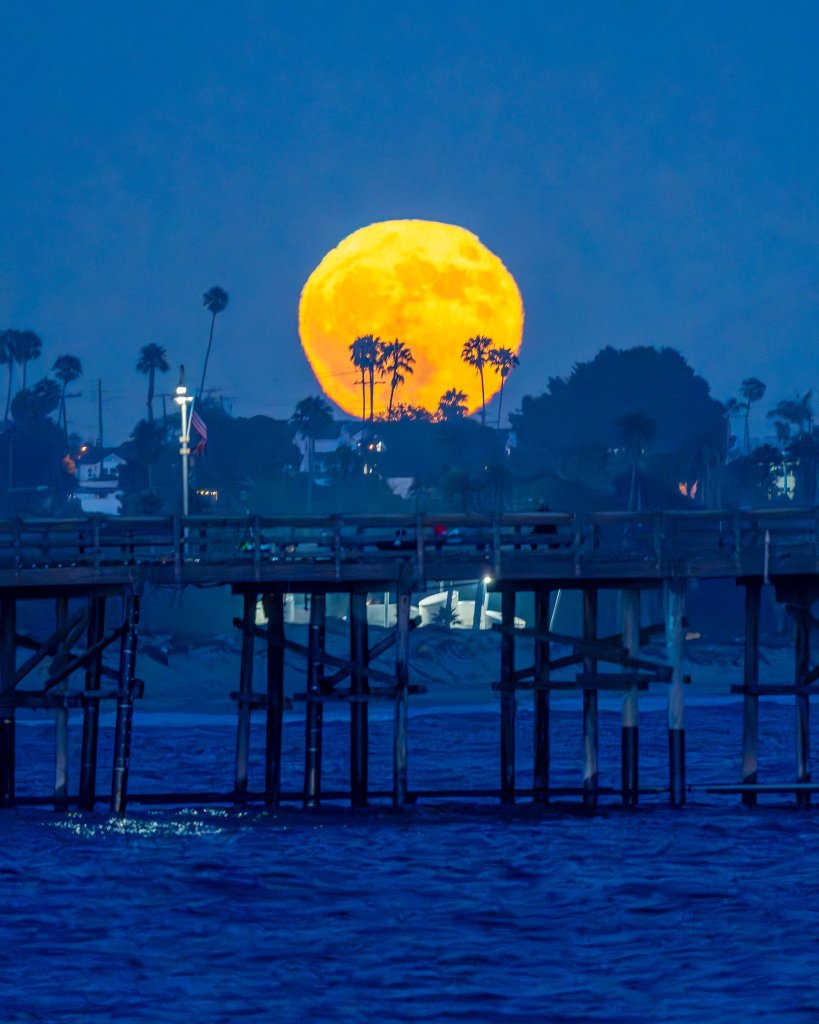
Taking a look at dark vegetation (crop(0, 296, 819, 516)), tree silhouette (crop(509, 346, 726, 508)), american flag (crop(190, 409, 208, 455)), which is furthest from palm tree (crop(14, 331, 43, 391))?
american flag (crop(190, 409, 208, 455))

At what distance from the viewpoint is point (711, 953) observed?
821 inches

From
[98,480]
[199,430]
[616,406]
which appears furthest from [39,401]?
[199,430]

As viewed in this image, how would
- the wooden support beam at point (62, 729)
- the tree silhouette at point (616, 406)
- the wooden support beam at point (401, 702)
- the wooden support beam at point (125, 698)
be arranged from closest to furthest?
the wooden support beam at point (125, 698) → the wooden support beam at point (401, 702) → the wooden support beam at point (62, 729) → the tree silhouette at point (616, 406)

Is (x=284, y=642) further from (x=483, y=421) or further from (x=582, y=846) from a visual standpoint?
(x=483, y=421)

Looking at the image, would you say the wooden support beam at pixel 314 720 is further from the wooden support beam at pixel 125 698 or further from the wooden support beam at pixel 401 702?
the wooden support beam at pixel 125 698

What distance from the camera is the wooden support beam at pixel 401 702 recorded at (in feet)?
92.7

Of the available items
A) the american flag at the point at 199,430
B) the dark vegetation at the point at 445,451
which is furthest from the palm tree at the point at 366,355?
the american flag at the point at 199,430

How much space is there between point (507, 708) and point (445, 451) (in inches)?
4676

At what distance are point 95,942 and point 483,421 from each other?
144 m

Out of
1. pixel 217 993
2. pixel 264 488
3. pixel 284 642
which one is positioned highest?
pixel 264 488

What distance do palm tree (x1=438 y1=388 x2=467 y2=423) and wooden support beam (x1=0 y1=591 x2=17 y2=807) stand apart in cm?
13126

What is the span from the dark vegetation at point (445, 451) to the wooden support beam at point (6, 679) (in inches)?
2906

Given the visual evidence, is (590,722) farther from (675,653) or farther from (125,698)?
(125,698)

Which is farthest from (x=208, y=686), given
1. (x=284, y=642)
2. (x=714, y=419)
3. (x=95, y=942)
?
(x=714, y=419)
